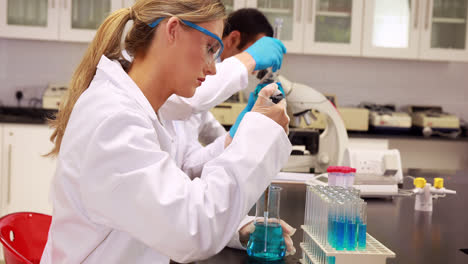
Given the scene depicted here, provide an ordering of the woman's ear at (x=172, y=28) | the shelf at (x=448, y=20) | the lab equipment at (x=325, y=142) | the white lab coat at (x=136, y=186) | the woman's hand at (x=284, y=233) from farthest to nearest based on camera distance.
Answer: the shelf at (x=448, y=20) → the lab equipment at (x=325, y=142) → the woman's hand at (x=284, y=233) → the woman's ear at (x=172, y=28) → the white lab coat at (x=136, y=186)

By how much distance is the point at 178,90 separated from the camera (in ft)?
4.28

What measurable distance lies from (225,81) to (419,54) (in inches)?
109

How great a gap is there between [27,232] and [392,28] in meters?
3.44

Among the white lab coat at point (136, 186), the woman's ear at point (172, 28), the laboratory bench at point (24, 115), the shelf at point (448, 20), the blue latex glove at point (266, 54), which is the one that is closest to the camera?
the white lab coat at point (136, 186)

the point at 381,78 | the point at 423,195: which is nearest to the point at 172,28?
the point at 423,195

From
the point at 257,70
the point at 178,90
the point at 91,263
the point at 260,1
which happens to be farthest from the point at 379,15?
the point at 91,263

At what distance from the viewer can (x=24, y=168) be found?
380 cm

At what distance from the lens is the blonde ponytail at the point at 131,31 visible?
1.23m

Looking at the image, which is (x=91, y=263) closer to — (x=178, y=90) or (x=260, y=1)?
(x=178, y=90)

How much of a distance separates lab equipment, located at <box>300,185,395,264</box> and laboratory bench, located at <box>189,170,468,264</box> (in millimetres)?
140

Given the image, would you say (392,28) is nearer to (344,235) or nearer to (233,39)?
(233,39)

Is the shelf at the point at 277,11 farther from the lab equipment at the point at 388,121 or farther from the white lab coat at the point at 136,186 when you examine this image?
the white lab coat at the point at 136,186

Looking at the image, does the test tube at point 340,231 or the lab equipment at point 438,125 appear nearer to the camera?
the test tube at point 340,231

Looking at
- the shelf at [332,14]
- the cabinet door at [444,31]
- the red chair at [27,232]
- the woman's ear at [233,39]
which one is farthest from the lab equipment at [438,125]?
the red chair at [27,232]
